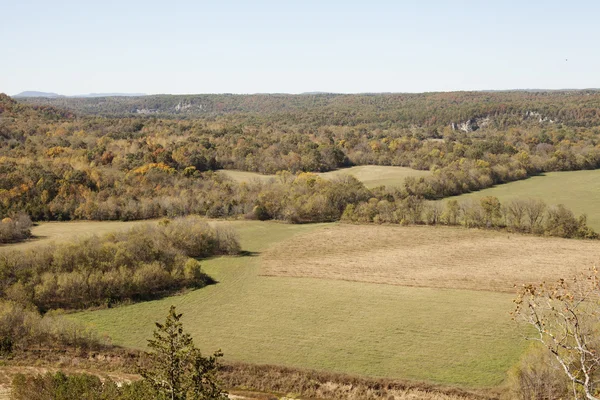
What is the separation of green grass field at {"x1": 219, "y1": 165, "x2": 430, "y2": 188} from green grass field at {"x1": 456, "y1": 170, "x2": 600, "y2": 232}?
48.2ft

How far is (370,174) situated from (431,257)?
48.6 meters

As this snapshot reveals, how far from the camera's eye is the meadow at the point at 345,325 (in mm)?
29344

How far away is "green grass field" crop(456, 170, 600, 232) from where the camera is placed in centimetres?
7506

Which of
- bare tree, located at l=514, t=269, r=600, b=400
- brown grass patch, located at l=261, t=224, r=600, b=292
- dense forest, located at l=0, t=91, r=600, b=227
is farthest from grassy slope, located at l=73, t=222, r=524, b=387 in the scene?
dense forest, located at l=0, t=91, r=600, b=227

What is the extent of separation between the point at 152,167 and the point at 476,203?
46774 millimetres

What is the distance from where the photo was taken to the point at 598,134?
126125 millimetres

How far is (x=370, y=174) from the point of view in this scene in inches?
3907

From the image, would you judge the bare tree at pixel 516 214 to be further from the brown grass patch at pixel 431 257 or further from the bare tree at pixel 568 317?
the bare tree at pixel 568 317

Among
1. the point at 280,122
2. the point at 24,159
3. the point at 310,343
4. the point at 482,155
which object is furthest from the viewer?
the point at 280,122

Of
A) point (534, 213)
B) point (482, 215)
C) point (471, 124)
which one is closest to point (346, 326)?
point (482, 215)

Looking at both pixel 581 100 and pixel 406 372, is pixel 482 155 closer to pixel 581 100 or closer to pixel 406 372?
pixel 406 372

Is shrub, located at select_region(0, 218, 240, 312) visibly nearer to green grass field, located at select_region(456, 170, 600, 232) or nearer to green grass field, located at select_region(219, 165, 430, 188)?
green grass field, located at select_region(219, 165, 430, 188)

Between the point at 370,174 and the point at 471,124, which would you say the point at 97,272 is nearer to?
the point at 370,174

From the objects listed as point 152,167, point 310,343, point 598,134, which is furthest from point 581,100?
point 310,343
